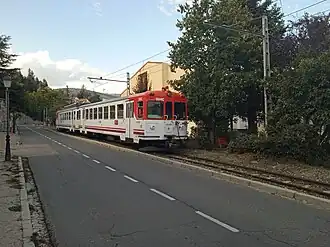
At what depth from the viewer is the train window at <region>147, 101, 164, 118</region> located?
2220 cm

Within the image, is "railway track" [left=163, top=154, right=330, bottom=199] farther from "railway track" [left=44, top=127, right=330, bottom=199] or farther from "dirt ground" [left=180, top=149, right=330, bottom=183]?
"dirt ground" [left=180, top=149, right=330, bottom=183]

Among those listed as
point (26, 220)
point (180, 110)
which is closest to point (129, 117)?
point (180, 110)

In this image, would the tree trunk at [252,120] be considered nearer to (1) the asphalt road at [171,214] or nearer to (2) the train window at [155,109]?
(2) the train window at [155,109]

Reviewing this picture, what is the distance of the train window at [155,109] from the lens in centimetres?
2220

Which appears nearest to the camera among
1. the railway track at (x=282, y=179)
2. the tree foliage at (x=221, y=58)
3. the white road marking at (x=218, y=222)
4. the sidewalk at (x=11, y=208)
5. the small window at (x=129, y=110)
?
the sidewalk at (x=11, y=208)

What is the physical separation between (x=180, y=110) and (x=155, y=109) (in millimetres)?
1635

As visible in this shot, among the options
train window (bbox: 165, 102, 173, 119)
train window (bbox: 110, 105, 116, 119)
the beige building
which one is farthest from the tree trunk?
the beige building

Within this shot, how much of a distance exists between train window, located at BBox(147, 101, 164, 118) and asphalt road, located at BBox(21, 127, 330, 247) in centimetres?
921

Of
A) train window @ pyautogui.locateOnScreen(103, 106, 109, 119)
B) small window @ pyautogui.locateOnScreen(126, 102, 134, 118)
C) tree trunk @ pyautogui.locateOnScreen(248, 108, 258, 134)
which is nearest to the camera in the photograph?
small window @ pyautogui.locateOnScreen(126, 102, 134, 118)

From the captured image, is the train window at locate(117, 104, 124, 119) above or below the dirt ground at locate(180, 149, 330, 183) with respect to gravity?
above

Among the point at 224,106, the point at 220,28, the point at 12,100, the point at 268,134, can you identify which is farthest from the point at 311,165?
the point at 12,100

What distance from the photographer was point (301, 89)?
16141mm

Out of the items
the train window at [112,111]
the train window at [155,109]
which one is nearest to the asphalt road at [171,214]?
the train window at [155,109]

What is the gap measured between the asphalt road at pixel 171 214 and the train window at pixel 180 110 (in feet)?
33.0
